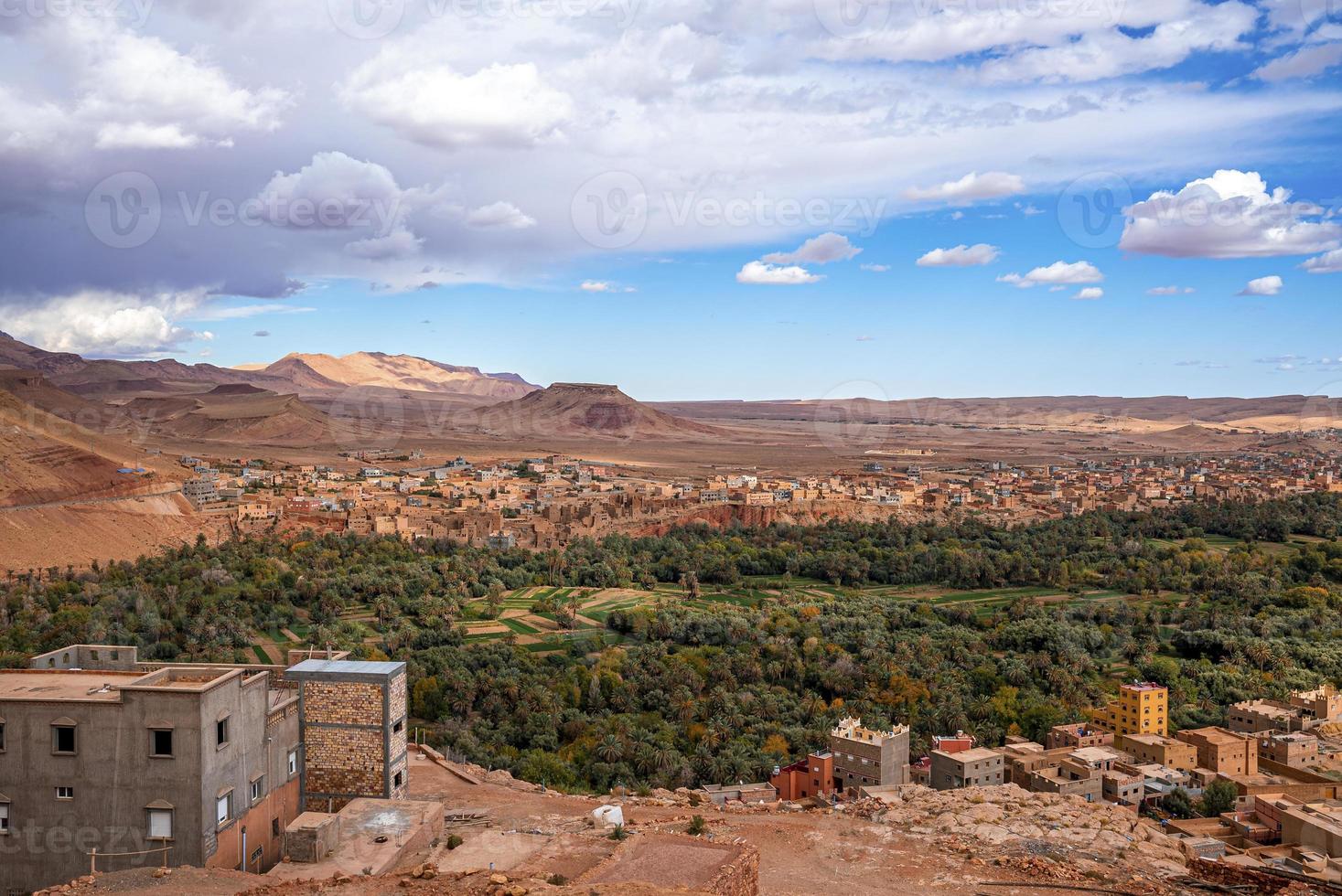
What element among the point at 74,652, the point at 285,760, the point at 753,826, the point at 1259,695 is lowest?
the point at 1259,695


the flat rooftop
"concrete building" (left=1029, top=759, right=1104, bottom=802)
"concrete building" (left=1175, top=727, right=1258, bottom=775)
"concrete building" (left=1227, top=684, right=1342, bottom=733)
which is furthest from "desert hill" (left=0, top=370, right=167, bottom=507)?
"concrete building" (left=1227, top=684, right=1342, bottom=733)

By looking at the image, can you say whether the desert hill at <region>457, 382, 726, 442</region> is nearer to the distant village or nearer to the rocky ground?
the distant village

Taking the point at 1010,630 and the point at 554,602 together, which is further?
the point at 554,602

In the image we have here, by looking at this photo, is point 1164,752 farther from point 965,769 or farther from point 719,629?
point 719,629

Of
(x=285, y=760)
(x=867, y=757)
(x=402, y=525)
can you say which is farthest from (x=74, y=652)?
(x=402, y=525)

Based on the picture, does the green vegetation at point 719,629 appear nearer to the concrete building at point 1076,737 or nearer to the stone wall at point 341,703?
the concrete building at point 1076,737

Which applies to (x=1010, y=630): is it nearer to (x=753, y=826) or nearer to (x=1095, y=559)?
(x=1095, y=559)

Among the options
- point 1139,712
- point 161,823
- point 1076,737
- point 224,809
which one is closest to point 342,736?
point 224,809
